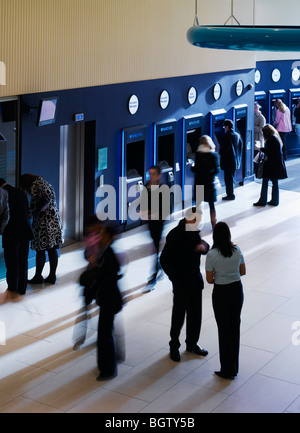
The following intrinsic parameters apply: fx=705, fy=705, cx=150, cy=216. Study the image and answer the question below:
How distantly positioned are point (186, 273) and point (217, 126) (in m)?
7.79

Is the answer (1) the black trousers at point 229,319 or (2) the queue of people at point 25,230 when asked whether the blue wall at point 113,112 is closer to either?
(2) the queue of people at point 25,230

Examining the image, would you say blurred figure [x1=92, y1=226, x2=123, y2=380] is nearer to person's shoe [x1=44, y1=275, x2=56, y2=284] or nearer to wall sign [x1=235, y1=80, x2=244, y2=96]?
person's shoe [x1=44, y1=275, x2=56, y2=284]

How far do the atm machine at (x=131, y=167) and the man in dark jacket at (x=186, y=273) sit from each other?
4.35 m

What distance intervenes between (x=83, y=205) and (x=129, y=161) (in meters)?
1.29

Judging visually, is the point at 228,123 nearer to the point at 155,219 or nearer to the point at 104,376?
the point at 155,219

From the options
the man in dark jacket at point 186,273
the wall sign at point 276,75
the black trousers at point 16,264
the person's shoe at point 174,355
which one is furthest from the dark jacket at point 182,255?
the wall sign at point 276,75

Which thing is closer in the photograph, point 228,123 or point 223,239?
point 223,239

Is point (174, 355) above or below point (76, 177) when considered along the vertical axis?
below

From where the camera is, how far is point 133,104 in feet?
35.6

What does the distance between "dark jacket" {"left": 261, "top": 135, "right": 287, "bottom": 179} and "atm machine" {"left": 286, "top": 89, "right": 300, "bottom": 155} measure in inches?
Answer: 220

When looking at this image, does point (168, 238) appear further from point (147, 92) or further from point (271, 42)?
point (147, 92)

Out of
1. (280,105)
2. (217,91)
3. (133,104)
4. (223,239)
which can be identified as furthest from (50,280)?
(280,105)

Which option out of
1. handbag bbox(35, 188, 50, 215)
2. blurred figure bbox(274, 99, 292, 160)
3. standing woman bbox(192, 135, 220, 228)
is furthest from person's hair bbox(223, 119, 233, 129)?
handbag bbox(35, 188, 50, 215)

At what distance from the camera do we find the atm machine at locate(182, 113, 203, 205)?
12328mm
